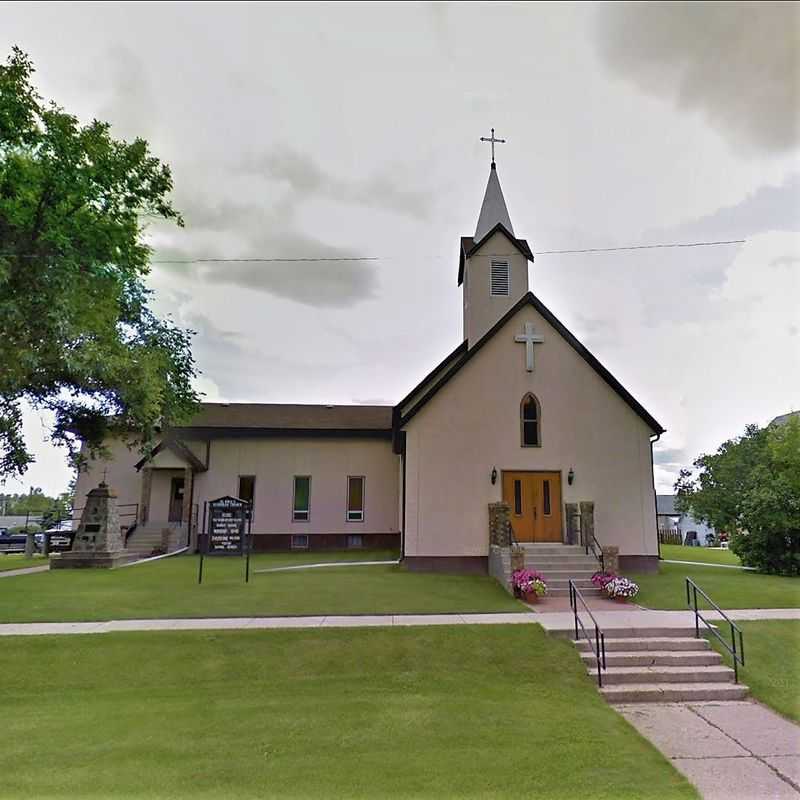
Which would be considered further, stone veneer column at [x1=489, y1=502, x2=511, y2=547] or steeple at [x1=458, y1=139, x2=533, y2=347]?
steeple at [x1=458, y1=139, x2=533, y2=347]

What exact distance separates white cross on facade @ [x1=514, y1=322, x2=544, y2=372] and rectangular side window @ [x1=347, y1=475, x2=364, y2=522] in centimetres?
1084

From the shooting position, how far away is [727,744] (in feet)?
19.6

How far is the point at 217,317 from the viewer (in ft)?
65.9

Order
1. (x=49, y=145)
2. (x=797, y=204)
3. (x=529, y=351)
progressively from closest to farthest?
1. (x=797, y=204)
2. (x=49, y=145)
3. (x=529, y=351)

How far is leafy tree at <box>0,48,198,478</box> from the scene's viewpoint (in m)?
13.7

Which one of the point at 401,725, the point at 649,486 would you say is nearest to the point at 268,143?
the point at 401,725

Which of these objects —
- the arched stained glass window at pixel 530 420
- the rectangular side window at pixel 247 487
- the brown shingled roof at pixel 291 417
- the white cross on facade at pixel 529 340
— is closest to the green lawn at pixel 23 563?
the brown shingled roof at pixel 291 417

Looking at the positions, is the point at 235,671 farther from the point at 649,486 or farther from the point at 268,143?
the point at 649,486

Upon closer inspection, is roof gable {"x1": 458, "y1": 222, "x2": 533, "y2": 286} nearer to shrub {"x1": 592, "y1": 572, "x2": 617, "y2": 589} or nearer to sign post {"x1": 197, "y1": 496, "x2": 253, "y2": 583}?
shrub {"x1": 592, "y1": 572, "x2": 617, "y2": 589}

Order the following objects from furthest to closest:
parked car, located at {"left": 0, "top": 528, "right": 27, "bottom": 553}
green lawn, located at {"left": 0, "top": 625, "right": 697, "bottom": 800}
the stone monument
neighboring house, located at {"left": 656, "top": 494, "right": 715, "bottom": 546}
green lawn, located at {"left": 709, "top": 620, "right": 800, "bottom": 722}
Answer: neighboring house, located at {"left": 656, "top": 494, "right": 715, "bottom": 546} → parked car, located at {"left": 0, "top": 528, "right": 27, "bottom": 553} → the stone monument → green lawn, located at {"left": 709, "top": 620, "right": 800, "bottom": 722} → green lawn, located at {"left": 0, "top": 625, "right": 697, "bottom": 800}

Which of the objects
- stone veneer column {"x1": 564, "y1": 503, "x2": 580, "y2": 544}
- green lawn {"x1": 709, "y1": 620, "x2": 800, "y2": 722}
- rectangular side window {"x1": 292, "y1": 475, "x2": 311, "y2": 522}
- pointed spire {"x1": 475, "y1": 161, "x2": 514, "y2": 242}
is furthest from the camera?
rectangular side window {"x1": 292, "y1": 475, "x2": 311, "y2": 522}

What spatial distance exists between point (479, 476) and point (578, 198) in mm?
7894

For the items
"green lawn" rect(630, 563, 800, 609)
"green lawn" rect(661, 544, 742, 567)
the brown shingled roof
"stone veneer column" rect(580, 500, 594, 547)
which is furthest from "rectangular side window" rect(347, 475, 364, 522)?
"green lawn" rect(661, 544, 742, 567)

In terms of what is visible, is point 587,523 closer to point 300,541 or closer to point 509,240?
point 509,240
